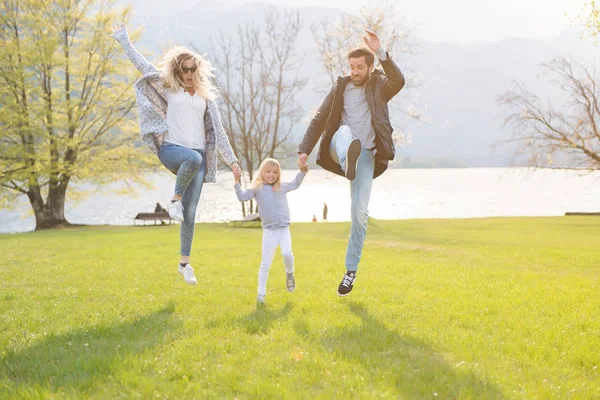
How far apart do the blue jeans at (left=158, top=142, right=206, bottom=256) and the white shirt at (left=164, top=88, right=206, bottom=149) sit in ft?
0.39

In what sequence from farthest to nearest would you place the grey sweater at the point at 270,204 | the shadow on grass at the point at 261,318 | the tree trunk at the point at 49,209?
the tree trunk at the point at 49,209
the grey sweater at the point at 270,204
the shadow on grass at the point at 261,318

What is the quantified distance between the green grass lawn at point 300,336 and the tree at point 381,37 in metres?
21.7

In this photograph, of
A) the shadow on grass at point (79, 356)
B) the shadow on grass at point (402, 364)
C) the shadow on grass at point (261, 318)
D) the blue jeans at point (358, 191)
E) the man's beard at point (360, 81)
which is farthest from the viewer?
the man's beard at point (360, 81)

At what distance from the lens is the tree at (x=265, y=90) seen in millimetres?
37031

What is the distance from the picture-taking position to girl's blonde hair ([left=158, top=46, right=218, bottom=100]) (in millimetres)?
6277

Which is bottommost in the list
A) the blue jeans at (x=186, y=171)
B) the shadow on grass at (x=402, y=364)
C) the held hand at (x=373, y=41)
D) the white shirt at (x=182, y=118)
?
the shadow on grass at (x=402, y=364)

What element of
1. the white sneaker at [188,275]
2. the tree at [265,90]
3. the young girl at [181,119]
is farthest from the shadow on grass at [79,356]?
the tree at [265,90]

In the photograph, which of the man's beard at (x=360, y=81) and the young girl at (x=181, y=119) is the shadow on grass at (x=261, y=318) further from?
the man's beard at (x=360, y=81)

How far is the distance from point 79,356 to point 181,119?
3.22 meters

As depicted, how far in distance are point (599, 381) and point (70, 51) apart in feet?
99.9

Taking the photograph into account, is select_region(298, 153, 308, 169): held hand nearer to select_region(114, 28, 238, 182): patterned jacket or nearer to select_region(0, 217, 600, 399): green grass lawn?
select_region(114, 28, 238, 182): patterned jacket

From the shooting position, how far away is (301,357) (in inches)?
158

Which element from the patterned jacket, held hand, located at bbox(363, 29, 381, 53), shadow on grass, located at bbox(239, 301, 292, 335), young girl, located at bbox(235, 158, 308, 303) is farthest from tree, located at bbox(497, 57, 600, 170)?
shadow on grass, located at bbox(239, 301, 292, 335)

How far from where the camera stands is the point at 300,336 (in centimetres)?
463
